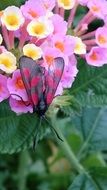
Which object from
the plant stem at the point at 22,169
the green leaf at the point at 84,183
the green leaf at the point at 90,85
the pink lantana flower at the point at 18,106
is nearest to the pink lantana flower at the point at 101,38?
the green leaf at the point at 90,85

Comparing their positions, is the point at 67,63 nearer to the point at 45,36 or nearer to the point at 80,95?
the point at 45,36

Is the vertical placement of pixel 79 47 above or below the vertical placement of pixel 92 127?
above

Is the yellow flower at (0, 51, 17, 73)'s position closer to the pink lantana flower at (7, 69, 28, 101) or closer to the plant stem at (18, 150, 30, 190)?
the pink lantana flower at (7, 69, 28, 101)

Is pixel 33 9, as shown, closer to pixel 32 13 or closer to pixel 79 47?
pixel 32 13

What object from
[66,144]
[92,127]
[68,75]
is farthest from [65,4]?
[92,127]

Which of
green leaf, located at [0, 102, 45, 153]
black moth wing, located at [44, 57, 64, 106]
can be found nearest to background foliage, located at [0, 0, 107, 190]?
green leaf, located at [0, 102, 45, 153]

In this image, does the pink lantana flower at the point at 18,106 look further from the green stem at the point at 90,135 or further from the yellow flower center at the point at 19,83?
the green stem at the point at 90,135
